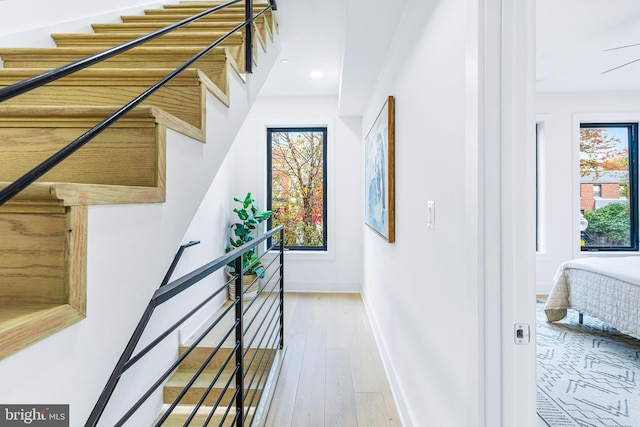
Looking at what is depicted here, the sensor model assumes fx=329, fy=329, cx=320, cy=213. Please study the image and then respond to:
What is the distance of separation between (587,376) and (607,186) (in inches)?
127

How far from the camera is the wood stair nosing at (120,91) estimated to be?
116cm

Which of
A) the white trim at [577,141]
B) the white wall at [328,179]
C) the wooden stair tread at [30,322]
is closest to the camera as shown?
the wooden stair tread at [30,322]

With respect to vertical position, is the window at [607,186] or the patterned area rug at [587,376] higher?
the window at [607,186]

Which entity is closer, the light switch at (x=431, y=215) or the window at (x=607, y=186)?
the light switch at (x=431, y=215)

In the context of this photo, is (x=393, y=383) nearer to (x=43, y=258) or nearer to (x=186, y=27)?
(x=43, y=258)

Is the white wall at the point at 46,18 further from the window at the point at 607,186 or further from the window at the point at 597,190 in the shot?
the window at the point at 597,190

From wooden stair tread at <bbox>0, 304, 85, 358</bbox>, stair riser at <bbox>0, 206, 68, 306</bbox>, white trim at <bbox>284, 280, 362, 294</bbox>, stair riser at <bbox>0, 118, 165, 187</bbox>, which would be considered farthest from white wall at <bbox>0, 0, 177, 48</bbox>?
white trim at <bbox>284, 280, 362, 294</bbox>

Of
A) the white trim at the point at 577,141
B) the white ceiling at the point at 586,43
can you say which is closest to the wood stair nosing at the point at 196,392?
the white ceiling at the point at 586,43

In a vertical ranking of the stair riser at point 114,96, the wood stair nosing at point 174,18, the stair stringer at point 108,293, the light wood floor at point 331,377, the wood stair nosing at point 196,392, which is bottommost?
the wood stair nosing at point 196,392

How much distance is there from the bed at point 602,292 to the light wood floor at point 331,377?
1919mm

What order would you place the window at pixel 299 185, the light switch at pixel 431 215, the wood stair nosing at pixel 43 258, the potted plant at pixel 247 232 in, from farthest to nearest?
the window at pixel 299 185, the potted plant at pixel 247 232, the light switch at pixel 431 215, the wood stair nosing at pixel 43 258

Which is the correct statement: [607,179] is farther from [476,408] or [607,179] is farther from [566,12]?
[476,408]

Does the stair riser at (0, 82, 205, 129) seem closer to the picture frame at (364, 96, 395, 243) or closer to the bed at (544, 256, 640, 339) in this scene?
the picture frame at (364, 96, 395, 243)

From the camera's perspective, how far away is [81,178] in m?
0.87
